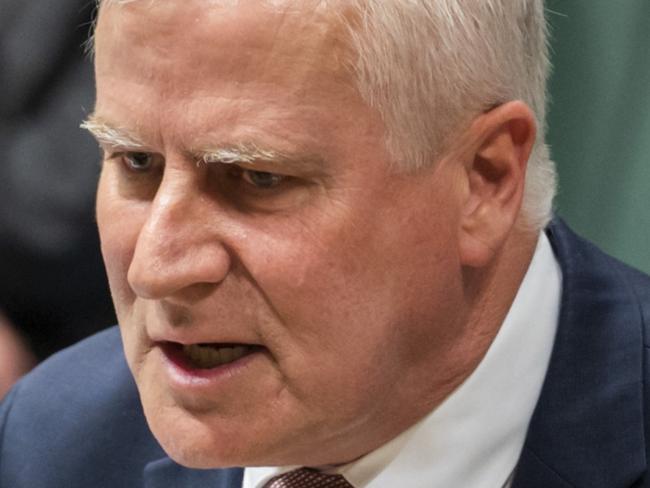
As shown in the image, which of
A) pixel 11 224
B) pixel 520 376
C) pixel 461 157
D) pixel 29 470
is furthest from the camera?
pixel 11 224

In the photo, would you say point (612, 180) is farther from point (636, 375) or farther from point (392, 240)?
point (392, 240)

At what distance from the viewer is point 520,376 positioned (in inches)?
74.5

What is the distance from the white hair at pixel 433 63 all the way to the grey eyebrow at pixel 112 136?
0.14 meters

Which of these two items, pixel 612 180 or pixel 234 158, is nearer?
pixel 234 158

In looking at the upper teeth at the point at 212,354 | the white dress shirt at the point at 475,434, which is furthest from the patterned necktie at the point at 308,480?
the upper teeth at the point at 212,354

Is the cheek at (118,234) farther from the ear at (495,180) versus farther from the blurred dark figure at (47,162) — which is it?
the blurred dark figure at (47,162)

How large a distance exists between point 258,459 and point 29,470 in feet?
1.72

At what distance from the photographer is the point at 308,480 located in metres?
1.91

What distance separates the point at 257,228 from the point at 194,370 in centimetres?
18

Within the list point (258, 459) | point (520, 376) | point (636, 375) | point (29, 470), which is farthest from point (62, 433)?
point (636, 375)

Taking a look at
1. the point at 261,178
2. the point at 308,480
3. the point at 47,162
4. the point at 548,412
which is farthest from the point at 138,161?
the point at 47,162

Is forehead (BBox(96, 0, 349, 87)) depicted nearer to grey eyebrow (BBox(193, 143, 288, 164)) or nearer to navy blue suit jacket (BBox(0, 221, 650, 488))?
grey eyebrow (BBox(193, 143, 288, 164))

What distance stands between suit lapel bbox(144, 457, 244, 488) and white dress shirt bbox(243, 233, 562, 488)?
7.5 inches

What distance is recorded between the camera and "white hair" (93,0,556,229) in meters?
1.66
